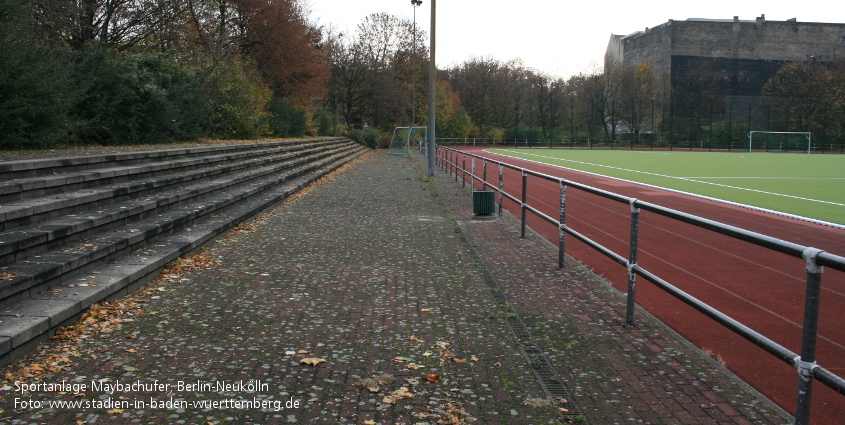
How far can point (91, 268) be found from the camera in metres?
6.40

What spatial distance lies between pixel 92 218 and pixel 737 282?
23.4 feet

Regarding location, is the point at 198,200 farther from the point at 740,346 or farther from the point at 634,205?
the point at 740,346

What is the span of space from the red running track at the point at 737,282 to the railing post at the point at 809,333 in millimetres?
853

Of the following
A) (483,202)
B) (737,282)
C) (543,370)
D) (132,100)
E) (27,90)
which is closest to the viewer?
(543,370)

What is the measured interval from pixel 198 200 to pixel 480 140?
5831 cm

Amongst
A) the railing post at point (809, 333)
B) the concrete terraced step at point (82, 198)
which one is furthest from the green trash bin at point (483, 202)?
the railing post at point (809, 333)

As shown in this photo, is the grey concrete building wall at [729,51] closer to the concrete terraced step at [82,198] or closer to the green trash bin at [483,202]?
the green trash bin at [483,202]

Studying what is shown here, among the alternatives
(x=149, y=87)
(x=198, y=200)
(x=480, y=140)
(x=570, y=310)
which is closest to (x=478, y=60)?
(x=480, y=140)

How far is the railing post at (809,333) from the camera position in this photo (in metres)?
3.02

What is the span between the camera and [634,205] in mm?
5617

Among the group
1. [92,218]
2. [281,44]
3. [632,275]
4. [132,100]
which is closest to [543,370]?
[632,275]

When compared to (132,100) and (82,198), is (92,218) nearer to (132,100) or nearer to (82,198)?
(82,198)

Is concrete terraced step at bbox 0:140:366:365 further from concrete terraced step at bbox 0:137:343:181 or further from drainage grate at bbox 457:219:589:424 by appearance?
drainage grate at bbox 457:219:589:424

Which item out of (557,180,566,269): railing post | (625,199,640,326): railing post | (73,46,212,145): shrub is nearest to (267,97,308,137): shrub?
(73,46,212,145): shrub
